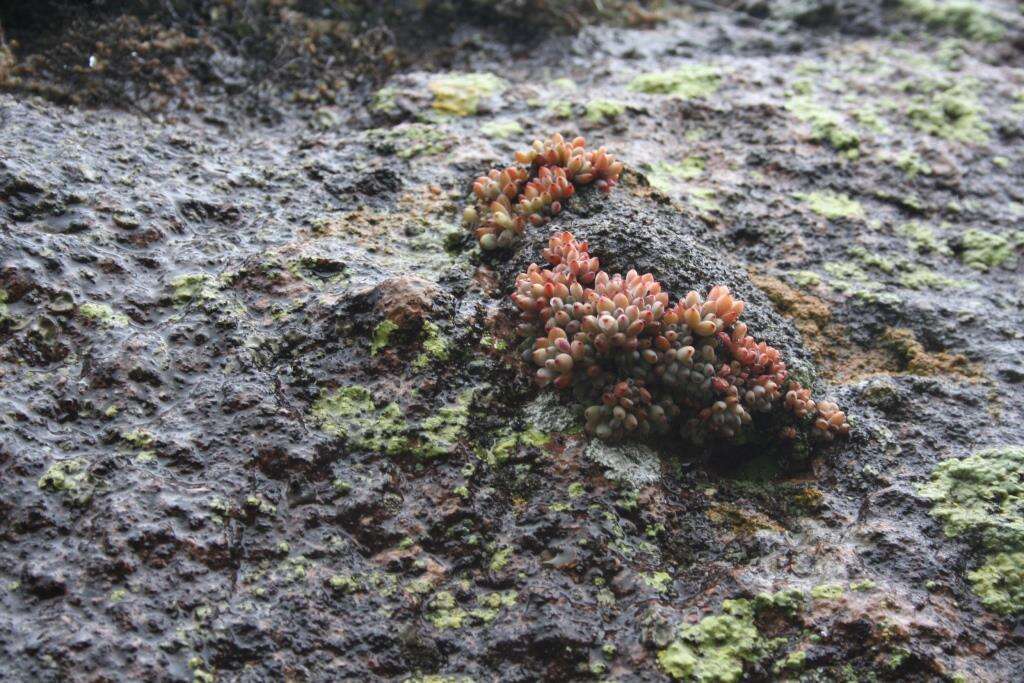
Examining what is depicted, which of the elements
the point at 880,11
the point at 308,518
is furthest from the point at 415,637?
the point at 880,11

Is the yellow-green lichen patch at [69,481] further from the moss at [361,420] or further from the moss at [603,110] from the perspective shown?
the moss at [603,110]

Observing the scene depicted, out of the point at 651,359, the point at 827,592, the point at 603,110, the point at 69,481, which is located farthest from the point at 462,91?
the point at 827,592

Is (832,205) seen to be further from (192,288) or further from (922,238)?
(192,288)

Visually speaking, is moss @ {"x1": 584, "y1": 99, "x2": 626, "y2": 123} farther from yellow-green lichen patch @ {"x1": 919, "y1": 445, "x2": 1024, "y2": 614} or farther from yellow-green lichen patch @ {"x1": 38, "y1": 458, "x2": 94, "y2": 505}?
yellow-green lichen patch @ {"x1": 38, "y1": 458, "x2": 94, "y2": 505}

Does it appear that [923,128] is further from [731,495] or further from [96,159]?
[96,159]

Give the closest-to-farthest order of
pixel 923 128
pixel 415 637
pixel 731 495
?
1. pixel 415 637
2. pixel 731 495
3. pixel 923 128

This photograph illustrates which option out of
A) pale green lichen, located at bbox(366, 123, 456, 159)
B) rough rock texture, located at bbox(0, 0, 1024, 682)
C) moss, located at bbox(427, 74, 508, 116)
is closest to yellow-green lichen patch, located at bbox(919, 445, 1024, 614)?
rough rock texture, located at bbox(0, 0, 1024, 682)
